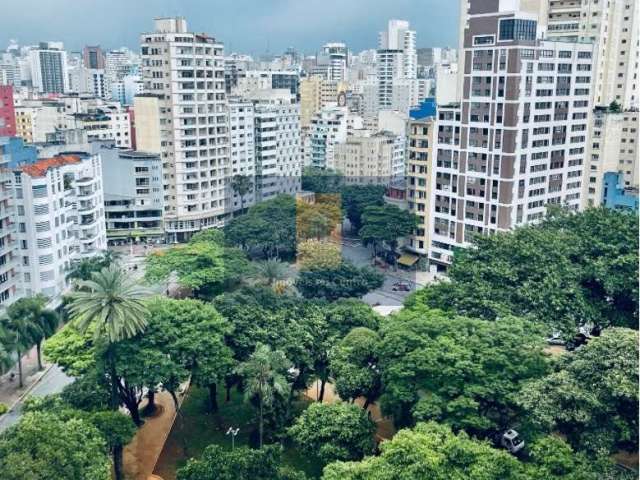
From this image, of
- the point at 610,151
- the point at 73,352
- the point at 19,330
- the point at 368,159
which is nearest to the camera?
the point at 73,352

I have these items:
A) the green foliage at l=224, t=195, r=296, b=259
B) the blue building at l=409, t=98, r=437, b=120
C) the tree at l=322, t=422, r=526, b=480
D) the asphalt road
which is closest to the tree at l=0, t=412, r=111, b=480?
the tree at l=322, t=422, r=526, b=480

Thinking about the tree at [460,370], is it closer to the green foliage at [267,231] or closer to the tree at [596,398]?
the tree at [596,398]

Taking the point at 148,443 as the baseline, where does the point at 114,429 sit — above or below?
above

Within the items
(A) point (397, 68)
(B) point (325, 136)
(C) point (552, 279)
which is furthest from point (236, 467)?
(A) point (397, 68)

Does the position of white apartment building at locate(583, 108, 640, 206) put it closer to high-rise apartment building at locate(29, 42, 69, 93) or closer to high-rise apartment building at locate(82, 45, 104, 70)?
high-rise apartment building at locate(29, 42, 69, 93)

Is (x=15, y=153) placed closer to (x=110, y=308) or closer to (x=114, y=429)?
(x=110, y=308)

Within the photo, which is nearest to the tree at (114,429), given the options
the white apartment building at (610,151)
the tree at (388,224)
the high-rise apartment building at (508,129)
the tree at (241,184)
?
the high-rise apartment building at (508,129)
